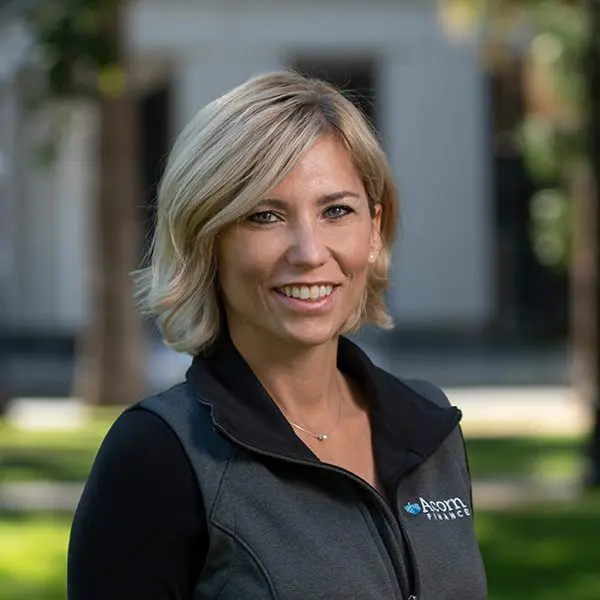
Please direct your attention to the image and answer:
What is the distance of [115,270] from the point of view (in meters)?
18.9

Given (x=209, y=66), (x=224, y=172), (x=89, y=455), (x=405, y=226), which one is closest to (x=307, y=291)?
(x=224, y=172)

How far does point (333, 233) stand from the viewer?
287 centimetres

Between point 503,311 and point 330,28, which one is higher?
point 330,28

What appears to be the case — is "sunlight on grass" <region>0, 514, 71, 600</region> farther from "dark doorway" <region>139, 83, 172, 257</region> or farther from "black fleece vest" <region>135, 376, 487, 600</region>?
"dark doorway" <region>139, 83, 172, 257</region>

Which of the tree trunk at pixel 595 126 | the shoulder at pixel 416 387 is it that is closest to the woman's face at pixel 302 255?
the shoulder at pixel 416 387

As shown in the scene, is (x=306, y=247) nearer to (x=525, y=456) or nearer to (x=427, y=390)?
(x=427, y=390)

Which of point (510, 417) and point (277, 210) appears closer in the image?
point (277, 210)

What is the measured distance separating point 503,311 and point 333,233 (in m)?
30.4

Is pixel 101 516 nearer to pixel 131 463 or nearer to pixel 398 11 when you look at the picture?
pixel 131 463

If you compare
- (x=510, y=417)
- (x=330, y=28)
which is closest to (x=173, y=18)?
(x=330, y=28)

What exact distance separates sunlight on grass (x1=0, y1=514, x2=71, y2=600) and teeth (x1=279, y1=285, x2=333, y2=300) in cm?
557

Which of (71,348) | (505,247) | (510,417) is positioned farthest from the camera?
(505,247)

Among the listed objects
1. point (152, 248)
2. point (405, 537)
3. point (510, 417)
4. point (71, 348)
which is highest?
point (152, 248)

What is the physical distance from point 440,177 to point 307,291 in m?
30.5
